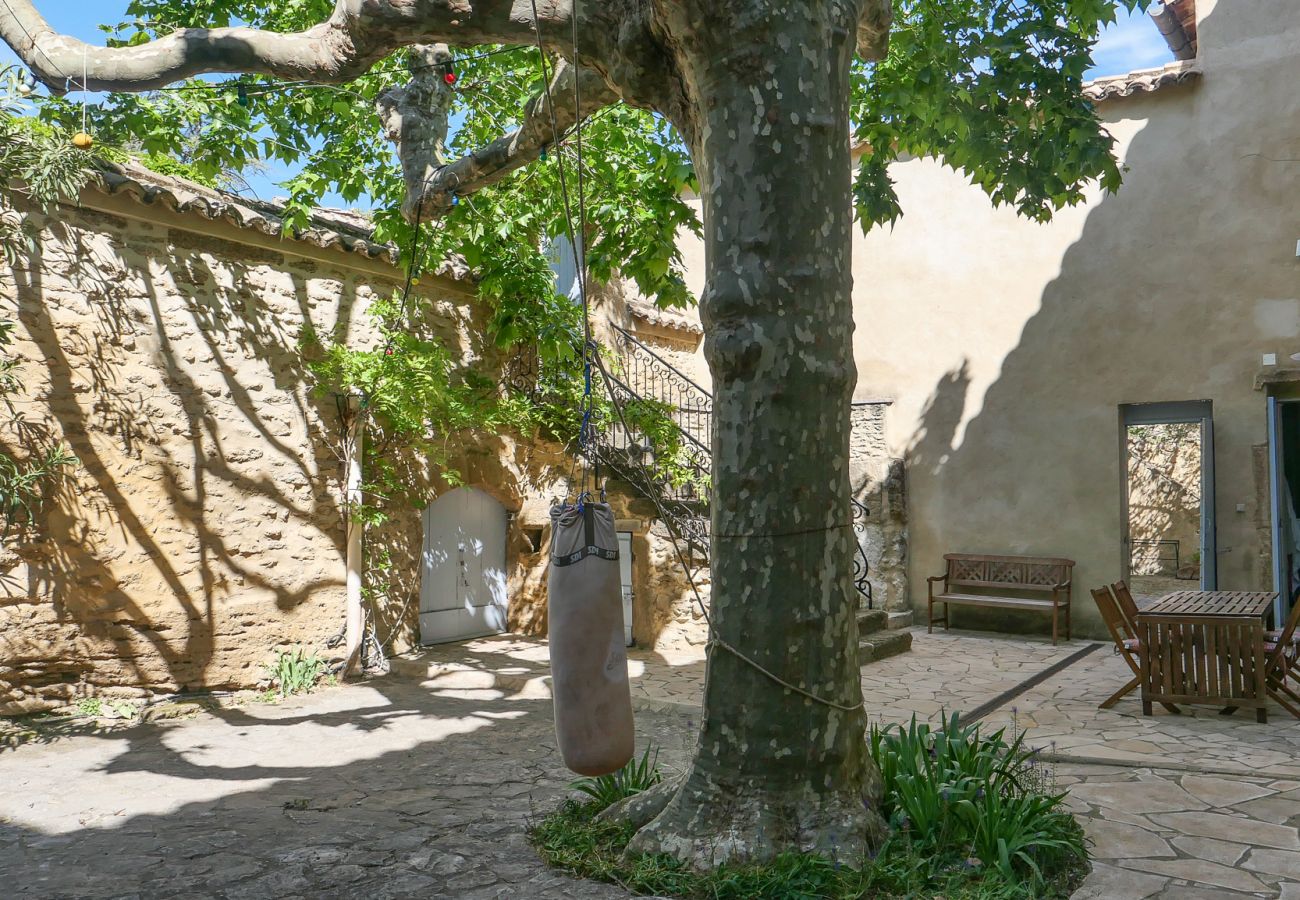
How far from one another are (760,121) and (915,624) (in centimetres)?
873

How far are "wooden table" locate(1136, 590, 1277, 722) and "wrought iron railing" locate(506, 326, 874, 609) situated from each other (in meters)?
3.00

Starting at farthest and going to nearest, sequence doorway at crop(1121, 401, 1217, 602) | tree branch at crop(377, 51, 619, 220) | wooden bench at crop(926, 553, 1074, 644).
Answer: doorway at crop(1121, 401, 1217, 602)
wooden bench at crop(926, 553, 1074, 644)
tree branch at crop(377, 51, 619, 220)

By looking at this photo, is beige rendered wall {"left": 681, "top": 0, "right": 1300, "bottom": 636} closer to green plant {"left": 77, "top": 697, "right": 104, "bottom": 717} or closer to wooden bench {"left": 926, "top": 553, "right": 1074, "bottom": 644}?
wooden bench {"left": 926, "top": 553, "right": 1074, "bottom": 644}

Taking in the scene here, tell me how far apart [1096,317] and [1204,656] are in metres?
4.97

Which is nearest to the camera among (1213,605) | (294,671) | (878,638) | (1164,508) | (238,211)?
(1213,605)

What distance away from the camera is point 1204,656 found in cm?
604

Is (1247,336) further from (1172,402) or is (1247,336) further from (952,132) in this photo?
(952,132)

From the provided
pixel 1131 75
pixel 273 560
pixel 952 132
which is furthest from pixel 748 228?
pixel 1131 75

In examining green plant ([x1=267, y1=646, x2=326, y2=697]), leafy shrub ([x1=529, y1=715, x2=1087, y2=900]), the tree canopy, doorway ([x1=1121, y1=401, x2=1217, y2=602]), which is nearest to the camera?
leafy shrub ([x1=529, y1=715, x2=1087, y2=900])

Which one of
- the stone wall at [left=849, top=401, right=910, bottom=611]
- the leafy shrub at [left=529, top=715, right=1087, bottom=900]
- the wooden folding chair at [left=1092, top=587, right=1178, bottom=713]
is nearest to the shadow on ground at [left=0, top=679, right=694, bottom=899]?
the leafy shrub at [left=529, top=715, right=1087, bottom=900]

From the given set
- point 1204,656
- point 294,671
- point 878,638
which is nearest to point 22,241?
point 294,671

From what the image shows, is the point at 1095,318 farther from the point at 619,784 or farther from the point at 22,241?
the point at 22,241

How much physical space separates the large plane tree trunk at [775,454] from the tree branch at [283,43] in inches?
37.5

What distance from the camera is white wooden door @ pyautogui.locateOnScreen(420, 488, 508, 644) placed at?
8883 mm
